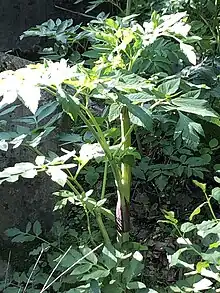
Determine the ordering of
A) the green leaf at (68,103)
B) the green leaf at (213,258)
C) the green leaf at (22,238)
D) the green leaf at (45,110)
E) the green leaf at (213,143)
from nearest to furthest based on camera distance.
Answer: the green leaf at (68,103), the green leaf at (213,258), the green leaf at (45,110), the green leaf at (22,238), the green leaf at (213,143)

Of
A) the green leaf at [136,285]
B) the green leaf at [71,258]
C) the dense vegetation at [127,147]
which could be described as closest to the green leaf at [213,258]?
the dense vegetation at [127,147]

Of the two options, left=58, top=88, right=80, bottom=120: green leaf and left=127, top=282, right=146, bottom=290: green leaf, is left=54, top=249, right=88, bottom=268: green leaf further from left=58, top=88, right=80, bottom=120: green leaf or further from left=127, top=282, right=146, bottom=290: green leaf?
left=58, top=88, right=80, bottom=120: green leaf

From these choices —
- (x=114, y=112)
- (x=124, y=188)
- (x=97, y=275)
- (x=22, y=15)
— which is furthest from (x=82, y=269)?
(x=22, y=15)

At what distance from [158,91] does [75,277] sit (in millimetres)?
487

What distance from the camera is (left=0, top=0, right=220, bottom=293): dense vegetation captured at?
40.6 inches

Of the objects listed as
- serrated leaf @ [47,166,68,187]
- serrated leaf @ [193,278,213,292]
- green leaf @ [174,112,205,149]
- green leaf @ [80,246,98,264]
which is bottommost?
serrated leaf @ [193,278,213,292]

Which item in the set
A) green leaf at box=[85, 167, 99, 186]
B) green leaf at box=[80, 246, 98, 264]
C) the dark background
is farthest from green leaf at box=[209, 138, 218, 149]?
the dark background

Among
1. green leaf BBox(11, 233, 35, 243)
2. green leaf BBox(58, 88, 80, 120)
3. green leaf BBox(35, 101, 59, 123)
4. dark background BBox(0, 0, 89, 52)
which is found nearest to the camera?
green leaf BBox(58, 88, 80, 120)

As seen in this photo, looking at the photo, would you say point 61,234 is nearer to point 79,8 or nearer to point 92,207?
point 92,207

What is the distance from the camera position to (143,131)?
1.71 meters

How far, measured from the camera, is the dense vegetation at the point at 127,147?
103cm

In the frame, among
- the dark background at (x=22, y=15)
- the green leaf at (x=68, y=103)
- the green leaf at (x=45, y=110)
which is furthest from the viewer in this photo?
the dark background at (x=22, y=15)

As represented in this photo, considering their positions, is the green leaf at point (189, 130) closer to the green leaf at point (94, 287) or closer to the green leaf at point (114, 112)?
the green leaf at point (114, 112)

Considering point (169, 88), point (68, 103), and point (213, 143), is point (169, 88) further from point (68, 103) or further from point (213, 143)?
point (213, 143)
